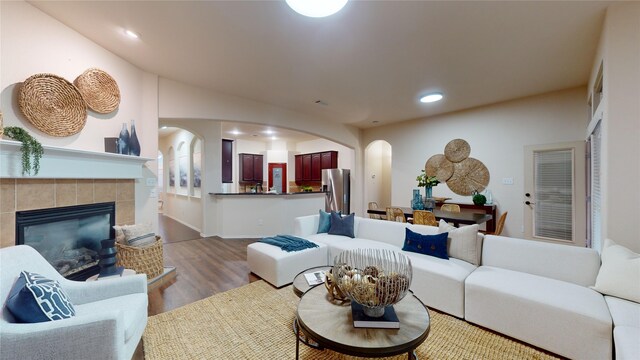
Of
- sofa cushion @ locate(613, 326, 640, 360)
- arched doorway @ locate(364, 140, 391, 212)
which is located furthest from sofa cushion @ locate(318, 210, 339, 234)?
arched doorway @ locate(364, 140, 391, 212)

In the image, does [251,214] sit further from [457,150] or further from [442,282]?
[457,150]

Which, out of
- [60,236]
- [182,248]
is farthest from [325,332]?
[182,248]

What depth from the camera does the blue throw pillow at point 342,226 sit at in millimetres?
3658

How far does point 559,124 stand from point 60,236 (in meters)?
7.01

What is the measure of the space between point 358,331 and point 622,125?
2.72 m

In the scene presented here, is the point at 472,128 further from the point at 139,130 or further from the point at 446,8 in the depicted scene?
the point at 139,130

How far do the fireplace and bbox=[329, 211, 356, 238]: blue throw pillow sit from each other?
110 inches

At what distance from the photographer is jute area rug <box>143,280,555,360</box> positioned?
5.87 feet

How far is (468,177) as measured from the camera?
16.8ft

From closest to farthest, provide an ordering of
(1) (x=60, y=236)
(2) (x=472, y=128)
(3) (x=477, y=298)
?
(3) (x=477, y=298)
(1) (x=60, y=236)
(2) (x=472, y=128)

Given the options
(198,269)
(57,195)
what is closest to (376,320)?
(198,269)

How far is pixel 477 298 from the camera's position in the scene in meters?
2.11

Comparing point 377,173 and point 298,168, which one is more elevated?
point 298,168

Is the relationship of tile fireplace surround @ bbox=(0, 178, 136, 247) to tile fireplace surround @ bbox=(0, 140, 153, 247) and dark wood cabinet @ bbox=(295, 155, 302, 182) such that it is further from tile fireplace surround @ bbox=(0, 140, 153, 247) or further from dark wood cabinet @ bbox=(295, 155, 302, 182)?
dark wood cabinet @ bbox=(295, 155, 302, 182)
